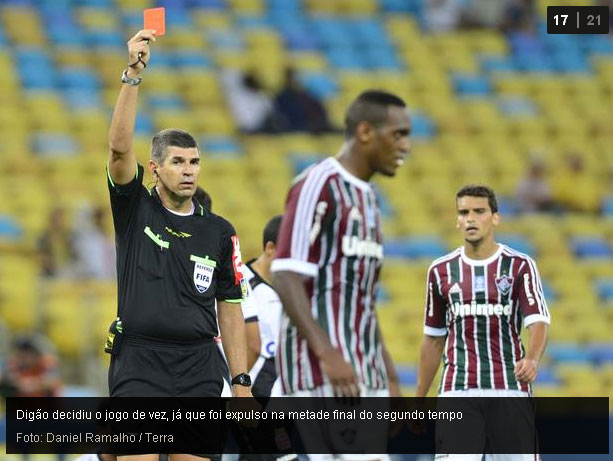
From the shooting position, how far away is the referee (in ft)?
19.5

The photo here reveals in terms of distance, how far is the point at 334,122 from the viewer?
1808 centimetres

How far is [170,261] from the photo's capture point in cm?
607

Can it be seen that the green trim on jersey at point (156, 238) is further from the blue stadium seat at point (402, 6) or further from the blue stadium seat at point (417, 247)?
the blue stadium seat at point (402, 6)

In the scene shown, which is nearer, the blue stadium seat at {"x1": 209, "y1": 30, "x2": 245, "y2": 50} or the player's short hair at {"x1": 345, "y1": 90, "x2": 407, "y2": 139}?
the player's short hair at {"x1": 345, "y1": 90, "x2": 407, "y2": 139}

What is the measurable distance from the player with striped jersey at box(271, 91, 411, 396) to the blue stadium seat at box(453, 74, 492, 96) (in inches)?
546

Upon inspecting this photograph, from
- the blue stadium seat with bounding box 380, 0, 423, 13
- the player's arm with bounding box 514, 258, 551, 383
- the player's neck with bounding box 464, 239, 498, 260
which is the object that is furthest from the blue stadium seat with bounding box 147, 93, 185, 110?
the player's arm with bounding box 514, 258, 551, 383

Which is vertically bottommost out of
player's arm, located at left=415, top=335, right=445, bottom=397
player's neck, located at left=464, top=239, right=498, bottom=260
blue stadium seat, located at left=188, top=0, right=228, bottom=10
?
player's arm, located at left=415, top=335, right=445, bottom=397

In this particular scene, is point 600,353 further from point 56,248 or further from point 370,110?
point 370,110

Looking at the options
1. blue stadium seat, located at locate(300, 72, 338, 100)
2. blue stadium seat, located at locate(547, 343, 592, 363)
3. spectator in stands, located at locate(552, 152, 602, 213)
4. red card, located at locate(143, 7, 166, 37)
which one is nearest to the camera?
red card, located at locate(143, 7, 166, 37)

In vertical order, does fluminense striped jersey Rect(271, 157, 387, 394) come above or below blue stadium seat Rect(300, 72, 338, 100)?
below

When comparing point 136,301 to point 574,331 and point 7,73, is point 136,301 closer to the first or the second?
point 574,331

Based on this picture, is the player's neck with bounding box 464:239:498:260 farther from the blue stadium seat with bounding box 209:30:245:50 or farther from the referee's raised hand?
the blue stadium seat with bounding box 209:30:245:50

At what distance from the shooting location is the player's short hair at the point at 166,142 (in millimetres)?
6172

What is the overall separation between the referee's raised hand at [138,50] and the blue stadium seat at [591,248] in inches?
472
